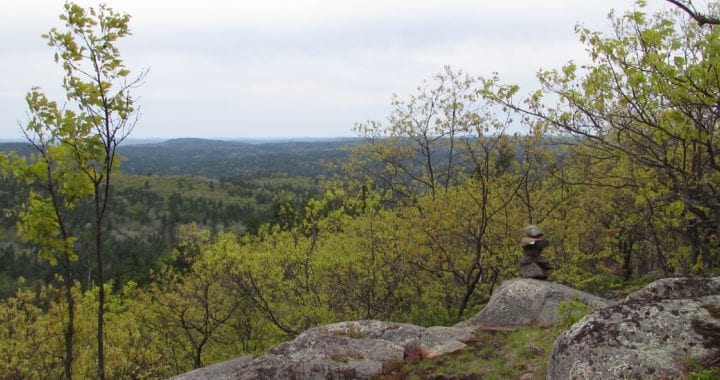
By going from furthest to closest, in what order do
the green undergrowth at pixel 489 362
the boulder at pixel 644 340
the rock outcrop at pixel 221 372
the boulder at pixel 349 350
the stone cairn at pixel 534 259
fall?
the stone cairn at pixel 534 259
the rock outcrop at pixel 221 372
the boulder at pixel 349 350
the green undergrowth at pixel 489 362
the boulder at pixel 644 340

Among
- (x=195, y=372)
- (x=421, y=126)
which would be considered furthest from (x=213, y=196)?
(x=195, y=372)

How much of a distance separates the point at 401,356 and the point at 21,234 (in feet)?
25.8

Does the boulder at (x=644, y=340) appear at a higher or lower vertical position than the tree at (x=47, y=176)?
lower

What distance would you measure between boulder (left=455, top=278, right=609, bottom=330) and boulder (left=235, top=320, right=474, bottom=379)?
1.71m

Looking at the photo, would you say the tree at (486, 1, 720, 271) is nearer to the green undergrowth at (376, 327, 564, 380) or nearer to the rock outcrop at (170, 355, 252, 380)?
the green undergrowth at (376, 327, 564, 380)

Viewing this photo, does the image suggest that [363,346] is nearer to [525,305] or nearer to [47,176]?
[525,305]

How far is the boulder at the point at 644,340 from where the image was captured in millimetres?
7398

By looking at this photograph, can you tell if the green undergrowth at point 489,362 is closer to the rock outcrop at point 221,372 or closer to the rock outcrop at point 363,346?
the rock outcrop at point 363,346

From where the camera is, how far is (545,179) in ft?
77.6

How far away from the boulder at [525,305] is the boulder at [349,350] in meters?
1.71

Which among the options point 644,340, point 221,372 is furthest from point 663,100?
point 221,372

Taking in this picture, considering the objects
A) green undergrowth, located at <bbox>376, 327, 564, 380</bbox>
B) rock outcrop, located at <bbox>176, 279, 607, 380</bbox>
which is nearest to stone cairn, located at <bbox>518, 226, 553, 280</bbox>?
rock outcrop, located at <bbox>176, 279, 607, 380</bbox>

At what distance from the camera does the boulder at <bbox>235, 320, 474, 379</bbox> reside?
11367 mm

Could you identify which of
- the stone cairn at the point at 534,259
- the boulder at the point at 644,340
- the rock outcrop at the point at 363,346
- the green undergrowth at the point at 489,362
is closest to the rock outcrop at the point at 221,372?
the rock outcrop at the point at 363,346
